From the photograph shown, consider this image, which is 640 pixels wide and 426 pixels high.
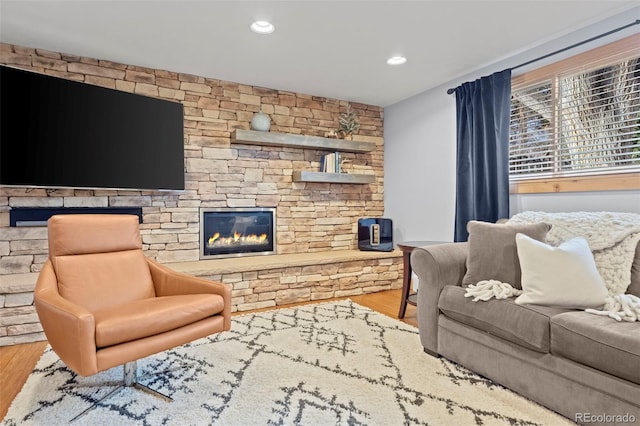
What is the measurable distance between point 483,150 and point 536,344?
198cm

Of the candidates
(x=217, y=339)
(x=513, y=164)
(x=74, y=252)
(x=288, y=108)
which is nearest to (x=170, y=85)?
(x=288, y=108)

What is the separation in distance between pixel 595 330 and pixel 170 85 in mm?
3623

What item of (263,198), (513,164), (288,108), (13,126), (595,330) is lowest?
(595,330)

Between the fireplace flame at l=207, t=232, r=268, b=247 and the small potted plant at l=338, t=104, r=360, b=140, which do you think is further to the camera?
the small potted plant at l=338, t=104, r=360, b=140

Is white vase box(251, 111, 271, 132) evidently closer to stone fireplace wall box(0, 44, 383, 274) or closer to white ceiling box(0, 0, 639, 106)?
stone fireplace wall box(0, 44, 383, 274)

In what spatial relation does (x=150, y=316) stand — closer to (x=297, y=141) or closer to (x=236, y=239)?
(x=236, y=239)

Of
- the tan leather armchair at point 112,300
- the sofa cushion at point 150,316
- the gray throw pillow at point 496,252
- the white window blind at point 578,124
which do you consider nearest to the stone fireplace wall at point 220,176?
the tan leather armchair at point 112,300

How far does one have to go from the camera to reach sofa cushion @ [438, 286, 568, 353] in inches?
70.1

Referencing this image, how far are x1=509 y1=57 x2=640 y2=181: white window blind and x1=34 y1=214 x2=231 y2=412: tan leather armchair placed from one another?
2.61 m

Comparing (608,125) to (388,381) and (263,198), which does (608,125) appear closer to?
(388,381)

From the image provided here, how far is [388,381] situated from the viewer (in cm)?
206

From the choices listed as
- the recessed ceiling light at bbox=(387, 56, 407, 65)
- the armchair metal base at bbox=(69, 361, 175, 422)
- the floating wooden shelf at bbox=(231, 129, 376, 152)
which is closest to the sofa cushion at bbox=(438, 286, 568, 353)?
the armchair metal base at bbox=(69, 361, 175, 422)

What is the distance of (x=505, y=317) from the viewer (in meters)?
1.92

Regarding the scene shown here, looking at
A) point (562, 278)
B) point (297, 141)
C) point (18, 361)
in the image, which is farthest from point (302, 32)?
point (18, 361)
